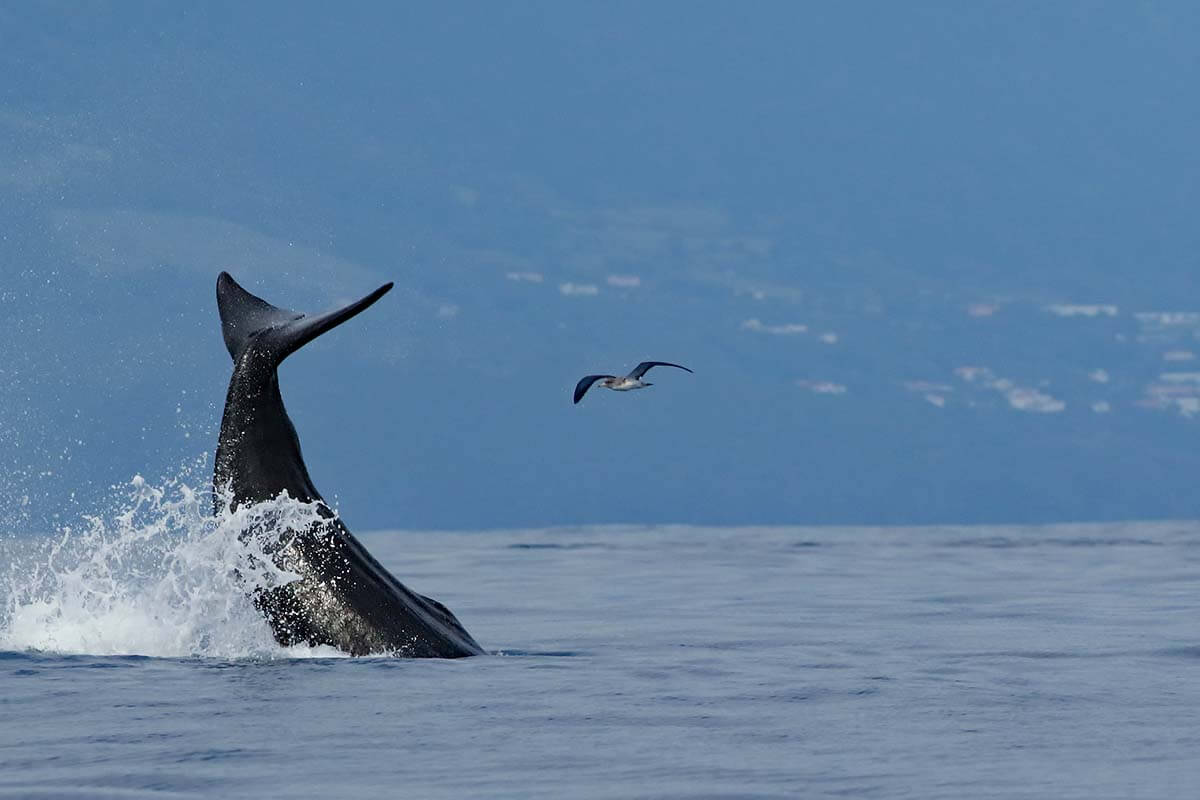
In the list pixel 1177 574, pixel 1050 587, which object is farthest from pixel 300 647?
pixel 1177 574

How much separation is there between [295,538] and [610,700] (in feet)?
8.69

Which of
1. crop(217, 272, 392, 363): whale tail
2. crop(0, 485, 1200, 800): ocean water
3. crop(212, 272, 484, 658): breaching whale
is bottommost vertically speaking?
crop(0, 485, 1200, 800): ocean water

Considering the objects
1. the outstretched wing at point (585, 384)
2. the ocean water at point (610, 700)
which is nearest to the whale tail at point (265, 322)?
the ocean water at point (610, 700)

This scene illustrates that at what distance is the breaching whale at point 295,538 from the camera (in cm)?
1299

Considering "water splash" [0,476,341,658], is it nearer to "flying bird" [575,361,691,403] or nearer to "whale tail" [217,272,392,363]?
"whale tail" [217,272,392,363]

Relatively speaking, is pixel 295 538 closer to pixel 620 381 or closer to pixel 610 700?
pixel 610 700

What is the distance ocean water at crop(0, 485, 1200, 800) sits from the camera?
Answer: 892 centimetres

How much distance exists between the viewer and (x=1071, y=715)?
11.2m

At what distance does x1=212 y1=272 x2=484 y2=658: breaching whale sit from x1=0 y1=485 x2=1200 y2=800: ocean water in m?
0.25

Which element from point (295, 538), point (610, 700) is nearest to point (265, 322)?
point (295, 538)

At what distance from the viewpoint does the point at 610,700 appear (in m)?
11.9

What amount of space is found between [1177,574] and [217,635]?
61.4 feet

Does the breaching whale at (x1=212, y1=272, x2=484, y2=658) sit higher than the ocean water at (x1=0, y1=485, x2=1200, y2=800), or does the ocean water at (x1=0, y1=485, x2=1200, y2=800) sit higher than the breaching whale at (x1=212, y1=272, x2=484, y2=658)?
the breaching whale at (x1=212, y1=272, x2=484, y2=658)

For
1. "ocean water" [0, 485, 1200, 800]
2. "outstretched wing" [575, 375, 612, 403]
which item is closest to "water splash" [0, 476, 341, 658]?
"ocean water" [0, 485, 1200, 800]
